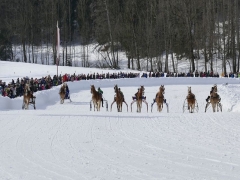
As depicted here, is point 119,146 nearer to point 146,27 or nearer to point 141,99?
point 141,99

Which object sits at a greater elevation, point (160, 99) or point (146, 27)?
point (146, 27)

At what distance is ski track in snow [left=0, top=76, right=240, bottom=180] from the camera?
893cm

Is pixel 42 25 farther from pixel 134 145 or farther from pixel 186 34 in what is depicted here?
pixel 134 145

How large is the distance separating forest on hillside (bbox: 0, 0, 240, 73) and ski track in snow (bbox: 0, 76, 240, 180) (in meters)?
36.7

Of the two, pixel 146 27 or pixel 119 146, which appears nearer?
pixel 119 146

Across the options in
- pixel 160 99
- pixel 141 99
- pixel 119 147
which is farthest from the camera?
pixel 141 99

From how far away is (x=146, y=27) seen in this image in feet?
207

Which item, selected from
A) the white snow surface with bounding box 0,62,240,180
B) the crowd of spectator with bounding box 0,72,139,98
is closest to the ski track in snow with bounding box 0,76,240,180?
the white snow surface with bounding box 0,62,240,180

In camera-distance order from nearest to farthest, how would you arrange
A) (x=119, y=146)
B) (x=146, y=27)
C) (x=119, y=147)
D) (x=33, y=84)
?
(x=119, y=147) < (x=119, y=146) < (x=33, y=84) < (x=146, y=27)

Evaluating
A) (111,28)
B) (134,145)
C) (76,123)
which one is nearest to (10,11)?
(111,28)

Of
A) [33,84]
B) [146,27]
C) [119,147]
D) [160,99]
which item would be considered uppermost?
[146,27]

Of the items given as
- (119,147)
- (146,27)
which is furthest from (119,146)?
(146,27)

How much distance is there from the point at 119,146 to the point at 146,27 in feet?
172

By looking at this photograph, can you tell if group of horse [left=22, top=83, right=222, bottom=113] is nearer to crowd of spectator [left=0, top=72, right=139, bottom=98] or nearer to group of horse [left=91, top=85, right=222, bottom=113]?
group of horse [left=91, top=85, right=222, bottom=113]
